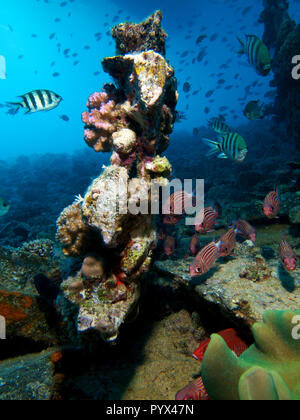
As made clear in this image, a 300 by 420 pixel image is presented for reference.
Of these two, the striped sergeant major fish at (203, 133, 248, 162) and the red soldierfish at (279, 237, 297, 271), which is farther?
the striped sergeant major fish at (203, 133, 248, 162)

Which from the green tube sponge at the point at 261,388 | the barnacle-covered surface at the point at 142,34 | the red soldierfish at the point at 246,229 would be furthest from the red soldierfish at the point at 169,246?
the barnacle-covered surface at the point at 142,34

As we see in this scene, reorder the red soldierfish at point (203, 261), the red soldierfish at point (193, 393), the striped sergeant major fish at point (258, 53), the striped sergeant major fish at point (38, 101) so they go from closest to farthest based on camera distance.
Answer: the red soldierfish at point (193, 393) → the red soldierfish at point (203, 261) → the striped sergeant major fish at point (38, 101) → the striped sergeant major fish at point (258, 53)

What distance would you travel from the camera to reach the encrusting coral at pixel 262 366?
133cm

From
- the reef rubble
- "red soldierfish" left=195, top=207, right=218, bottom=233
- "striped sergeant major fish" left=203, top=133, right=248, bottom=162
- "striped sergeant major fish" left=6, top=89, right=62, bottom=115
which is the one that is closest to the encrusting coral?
the reef rubble

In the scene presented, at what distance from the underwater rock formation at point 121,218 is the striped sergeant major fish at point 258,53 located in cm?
344

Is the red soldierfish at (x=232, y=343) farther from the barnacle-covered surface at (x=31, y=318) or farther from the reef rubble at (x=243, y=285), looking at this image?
the barnacle-covered surface at (x=31, y=318)

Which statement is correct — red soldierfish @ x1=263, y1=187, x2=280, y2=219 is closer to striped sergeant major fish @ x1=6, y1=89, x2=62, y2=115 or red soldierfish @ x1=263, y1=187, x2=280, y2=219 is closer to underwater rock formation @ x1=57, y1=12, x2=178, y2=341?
underwater rock formation @ x1=57, y1=12, x2=178, y2=341

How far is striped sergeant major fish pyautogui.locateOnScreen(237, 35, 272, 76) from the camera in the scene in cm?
473

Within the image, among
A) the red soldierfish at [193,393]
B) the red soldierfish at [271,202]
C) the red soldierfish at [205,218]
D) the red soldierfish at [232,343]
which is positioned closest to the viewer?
the red soldierfish at [193,393]

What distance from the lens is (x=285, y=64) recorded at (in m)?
10.6

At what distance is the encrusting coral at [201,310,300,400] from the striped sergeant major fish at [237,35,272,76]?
5.45m

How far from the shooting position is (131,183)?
2209 millimetres

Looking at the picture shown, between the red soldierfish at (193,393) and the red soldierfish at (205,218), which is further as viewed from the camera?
the red soldierfish at (205,218)
